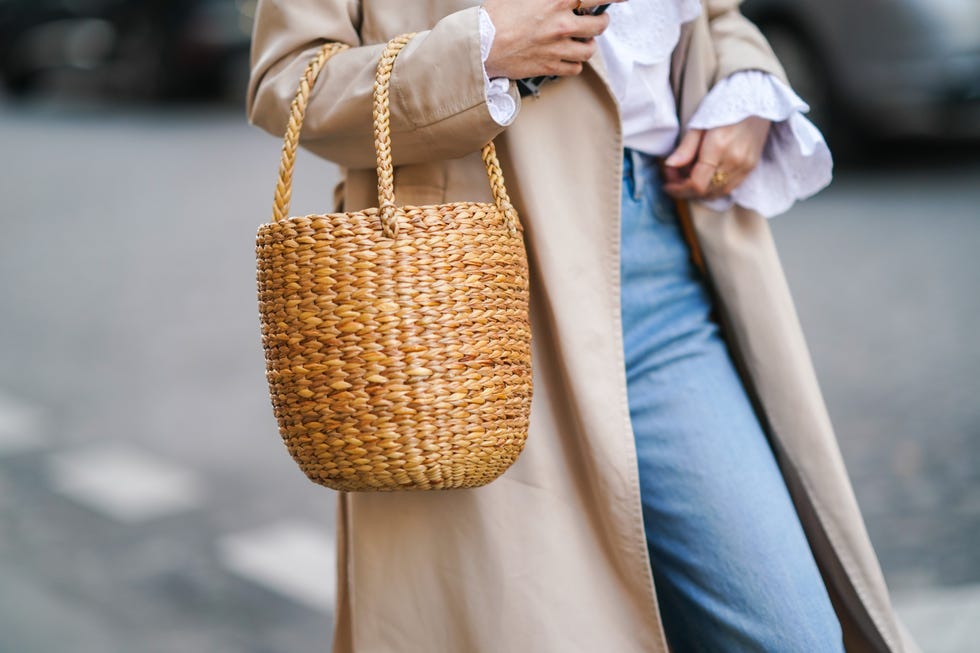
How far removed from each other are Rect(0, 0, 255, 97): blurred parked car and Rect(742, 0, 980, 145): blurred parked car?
5.73m

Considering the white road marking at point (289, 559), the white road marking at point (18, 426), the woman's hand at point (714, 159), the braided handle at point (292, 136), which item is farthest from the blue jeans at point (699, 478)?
the white road marking at point (18, 426)

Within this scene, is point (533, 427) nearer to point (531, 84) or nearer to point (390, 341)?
point (390, 341)

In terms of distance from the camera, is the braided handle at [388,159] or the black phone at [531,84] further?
the black phone at [531,84]

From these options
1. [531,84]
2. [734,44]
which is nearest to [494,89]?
[531,84]

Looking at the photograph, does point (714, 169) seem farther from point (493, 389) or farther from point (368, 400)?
Result: point (368, 400)

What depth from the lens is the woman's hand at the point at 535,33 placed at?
1534mm

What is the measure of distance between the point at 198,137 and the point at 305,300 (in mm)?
9474

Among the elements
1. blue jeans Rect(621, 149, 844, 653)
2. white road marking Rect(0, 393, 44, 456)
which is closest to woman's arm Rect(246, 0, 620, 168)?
blue jeans Rect(621, 149, 844, 653)

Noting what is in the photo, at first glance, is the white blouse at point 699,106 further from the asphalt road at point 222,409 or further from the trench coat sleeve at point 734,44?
the asphalt road at point 222,409

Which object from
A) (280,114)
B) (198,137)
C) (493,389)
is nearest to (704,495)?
(493,389)

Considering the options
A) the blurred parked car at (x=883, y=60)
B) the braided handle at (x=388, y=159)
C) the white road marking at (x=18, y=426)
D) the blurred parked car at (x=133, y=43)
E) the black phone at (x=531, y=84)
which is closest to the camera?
the braided handle at (x=388, y=159)

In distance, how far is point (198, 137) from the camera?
1042 centimetres

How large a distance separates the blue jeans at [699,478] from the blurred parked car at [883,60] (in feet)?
17.8

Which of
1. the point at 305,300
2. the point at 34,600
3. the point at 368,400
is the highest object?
the point at 305,300
